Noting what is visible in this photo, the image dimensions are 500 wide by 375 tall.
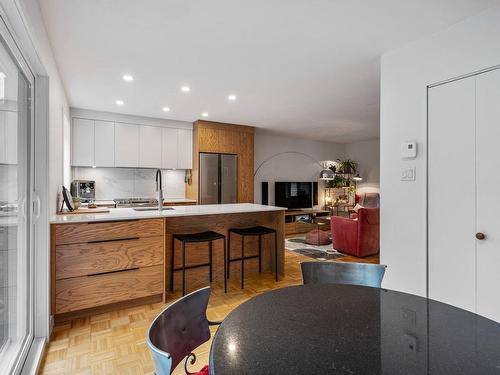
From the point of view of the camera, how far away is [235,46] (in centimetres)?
250

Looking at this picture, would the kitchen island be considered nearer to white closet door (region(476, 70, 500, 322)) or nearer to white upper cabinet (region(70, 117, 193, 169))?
white closet door (region(476, 70, 500, 322))

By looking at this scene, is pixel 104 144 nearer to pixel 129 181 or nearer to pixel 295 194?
pixel 129 181

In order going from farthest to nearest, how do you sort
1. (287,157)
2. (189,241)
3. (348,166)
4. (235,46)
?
1. (348,166)
2. (287,157)
3. (189,241)
4. (235,46)

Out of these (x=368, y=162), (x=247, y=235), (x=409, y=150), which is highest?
(x=368, y=162)

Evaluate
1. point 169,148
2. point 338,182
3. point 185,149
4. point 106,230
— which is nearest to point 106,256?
point 106,230

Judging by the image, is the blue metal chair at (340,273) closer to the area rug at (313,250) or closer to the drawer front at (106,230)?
the drawer front at (106,230)

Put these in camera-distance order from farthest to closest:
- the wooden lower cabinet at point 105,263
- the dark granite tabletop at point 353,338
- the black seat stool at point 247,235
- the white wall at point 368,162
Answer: the white wall at point 368,162
the black seat stool at point 247,235
the wooden lower cabinet at point 105,263
the dark granite tabletop at point 353,338

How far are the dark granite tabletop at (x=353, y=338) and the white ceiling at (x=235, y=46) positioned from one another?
1887 mm

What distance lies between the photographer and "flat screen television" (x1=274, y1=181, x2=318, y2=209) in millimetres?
6887

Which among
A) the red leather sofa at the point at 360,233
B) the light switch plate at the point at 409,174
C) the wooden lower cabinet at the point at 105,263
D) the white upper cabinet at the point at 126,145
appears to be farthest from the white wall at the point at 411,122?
the white upper cabinet at the point at 126,145

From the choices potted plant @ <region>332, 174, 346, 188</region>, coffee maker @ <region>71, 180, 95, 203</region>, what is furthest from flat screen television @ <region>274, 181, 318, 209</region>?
coffee maker @ <region>71, 180, 95, 203</region>

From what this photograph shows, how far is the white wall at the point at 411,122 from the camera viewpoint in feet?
6.76

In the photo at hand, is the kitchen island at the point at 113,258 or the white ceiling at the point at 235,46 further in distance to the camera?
the kitchen island at the point at 113,258

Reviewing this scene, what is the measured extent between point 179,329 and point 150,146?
183 inches
